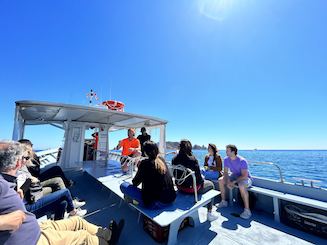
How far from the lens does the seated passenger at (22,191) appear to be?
131 cm

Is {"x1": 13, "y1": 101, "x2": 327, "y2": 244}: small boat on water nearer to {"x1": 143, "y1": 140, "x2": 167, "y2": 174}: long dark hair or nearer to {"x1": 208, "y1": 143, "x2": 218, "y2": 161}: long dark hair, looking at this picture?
{"x1": 208, "y1": 143, "x2": 218, "y2": 161}: long dark hair

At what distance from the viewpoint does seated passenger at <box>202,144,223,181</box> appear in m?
3.84

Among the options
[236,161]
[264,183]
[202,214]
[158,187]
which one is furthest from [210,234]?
[264,183]

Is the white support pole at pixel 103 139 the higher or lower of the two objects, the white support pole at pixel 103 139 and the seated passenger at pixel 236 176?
the higher

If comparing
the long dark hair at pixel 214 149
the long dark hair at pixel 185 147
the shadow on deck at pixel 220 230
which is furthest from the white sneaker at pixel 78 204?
the long dark hair at pixel 214 149

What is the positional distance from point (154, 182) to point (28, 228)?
1244 millimetres

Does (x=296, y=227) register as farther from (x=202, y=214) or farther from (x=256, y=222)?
(x=202, y=214)

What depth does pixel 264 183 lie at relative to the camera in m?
3.56

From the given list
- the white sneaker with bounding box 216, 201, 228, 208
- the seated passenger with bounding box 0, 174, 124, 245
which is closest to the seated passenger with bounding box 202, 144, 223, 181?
the white sneaker with bounding box 216, 201, 228, 208

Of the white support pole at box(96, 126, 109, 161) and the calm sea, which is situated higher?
the white support pole at box(96, 126, 109, 161)

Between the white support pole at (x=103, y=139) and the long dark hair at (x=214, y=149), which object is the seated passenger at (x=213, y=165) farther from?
the white support pole at (x=103, y=139)

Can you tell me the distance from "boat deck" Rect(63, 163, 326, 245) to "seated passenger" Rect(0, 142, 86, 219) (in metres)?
0.49

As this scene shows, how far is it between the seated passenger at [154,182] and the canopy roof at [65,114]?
2.76 meters

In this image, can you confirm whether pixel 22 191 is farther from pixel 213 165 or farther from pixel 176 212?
pixel 213 165
